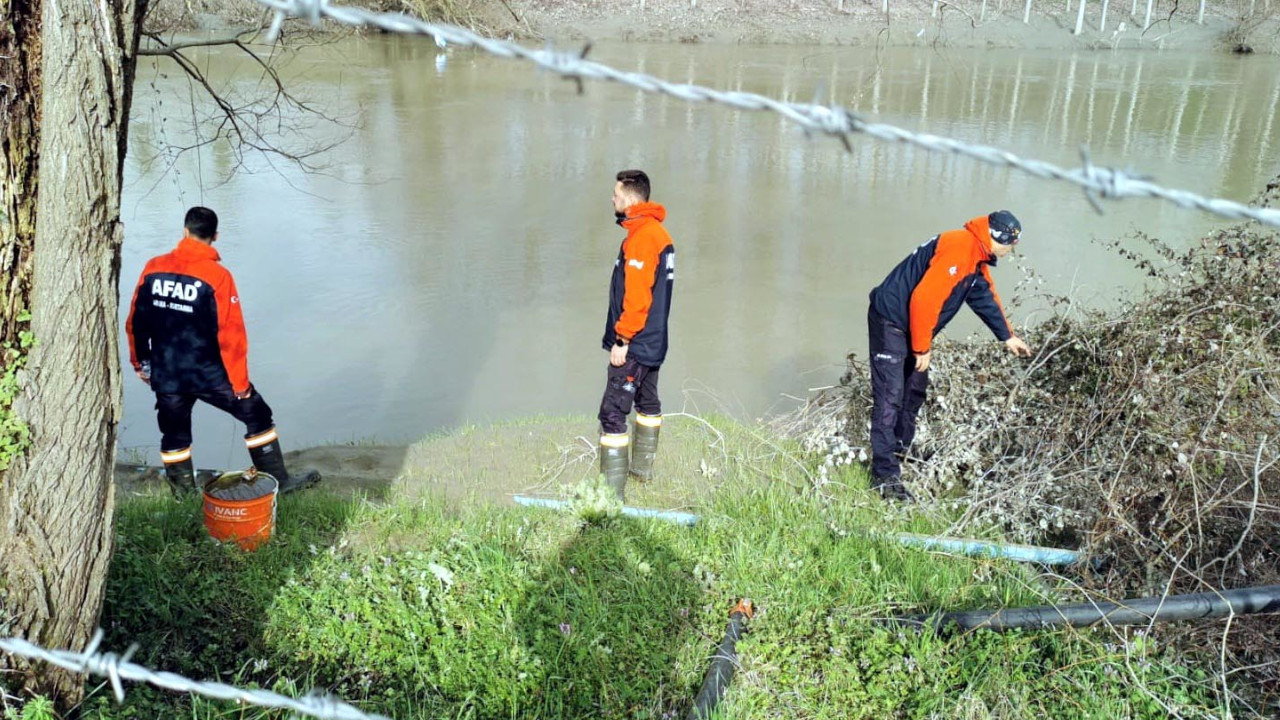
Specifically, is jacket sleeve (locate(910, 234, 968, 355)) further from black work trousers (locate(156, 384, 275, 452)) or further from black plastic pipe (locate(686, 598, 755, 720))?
black work trousers (locate(156, 384, 275, 452))

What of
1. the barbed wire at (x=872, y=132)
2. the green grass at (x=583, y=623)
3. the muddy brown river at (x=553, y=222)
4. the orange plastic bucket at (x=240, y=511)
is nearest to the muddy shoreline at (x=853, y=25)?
the muddy brown river at (x=553, y=222)

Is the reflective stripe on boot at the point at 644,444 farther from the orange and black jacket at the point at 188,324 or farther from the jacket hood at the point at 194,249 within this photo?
the jacket hood at the point at 194,249

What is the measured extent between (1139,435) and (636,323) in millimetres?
2606

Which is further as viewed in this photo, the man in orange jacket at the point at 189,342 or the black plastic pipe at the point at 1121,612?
the man in orange jacket at the point at 189,342

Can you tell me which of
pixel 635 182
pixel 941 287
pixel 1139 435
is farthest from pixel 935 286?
pixel 635 182

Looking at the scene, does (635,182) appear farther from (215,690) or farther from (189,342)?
(215,690)

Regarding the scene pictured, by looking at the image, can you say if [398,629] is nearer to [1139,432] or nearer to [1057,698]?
[1057,698]

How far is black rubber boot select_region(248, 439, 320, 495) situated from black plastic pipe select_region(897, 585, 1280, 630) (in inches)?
149

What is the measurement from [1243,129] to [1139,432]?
699 inches

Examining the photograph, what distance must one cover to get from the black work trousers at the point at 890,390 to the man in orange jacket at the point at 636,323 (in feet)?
3.89

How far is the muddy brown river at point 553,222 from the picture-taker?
880 cm


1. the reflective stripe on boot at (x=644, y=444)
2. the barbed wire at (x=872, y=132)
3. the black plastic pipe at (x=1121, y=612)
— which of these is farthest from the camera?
the reflective stripe on boot at (x=644, y=444)

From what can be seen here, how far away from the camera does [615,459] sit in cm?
577

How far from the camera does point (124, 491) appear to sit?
5910 mm
